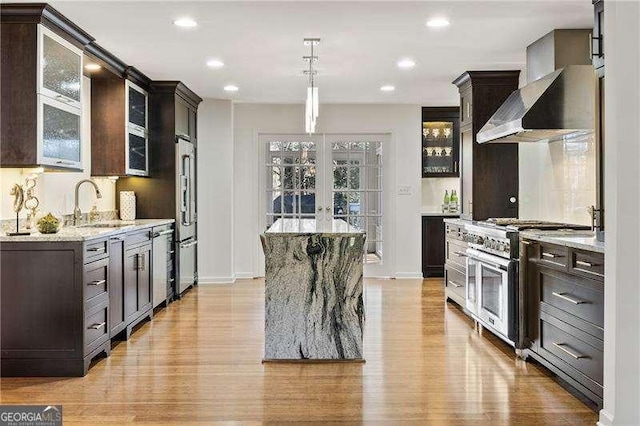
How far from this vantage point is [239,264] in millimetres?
8016

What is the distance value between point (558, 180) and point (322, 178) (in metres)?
3.59

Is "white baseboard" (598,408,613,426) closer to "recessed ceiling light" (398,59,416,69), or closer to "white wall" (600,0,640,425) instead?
"white wall" (600,0,640,425)

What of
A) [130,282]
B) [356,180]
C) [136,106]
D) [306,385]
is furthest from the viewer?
[356,180]

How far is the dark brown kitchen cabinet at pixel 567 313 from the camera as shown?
3.03m

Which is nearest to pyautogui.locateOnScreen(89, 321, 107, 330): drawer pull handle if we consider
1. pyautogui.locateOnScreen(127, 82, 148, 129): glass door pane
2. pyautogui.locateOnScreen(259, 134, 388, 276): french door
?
pyautogui.locateOnScreen(127, 82, 148, 129): glass door pane

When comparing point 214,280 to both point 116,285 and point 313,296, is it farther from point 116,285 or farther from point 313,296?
point 313,296

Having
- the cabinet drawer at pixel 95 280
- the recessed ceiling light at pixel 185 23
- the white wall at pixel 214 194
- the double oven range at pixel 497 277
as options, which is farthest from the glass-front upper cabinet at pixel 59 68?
the double oven range at pixel 497 277

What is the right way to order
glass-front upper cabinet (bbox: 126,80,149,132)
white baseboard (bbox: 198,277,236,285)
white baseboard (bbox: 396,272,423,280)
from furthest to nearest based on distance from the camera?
white baseboard (bbox: 396,272,423,280) → white baseboard (bbox: 198,277,236,285) → glass-front upper cabinet (bbox: 126,80,149,132)

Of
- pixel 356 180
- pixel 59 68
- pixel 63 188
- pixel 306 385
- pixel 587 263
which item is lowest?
pixel 306 385

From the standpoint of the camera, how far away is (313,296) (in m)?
3.97

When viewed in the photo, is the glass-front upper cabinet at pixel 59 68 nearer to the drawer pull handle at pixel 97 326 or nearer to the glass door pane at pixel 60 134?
the glass door pane at pixel 60 134

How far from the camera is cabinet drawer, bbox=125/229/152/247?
473cm

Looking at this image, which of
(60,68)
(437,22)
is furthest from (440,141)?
(60,68)

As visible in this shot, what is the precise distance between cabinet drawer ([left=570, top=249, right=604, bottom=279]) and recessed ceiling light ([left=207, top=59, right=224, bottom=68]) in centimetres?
361
